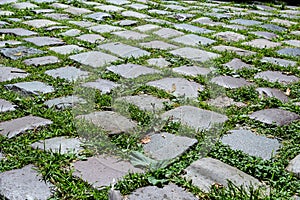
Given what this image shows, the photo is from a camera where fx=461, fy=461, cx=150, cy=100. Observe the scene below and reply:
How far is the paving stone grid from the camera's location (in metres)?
2.32

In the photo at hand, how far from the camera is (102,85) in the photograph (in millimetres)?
3506

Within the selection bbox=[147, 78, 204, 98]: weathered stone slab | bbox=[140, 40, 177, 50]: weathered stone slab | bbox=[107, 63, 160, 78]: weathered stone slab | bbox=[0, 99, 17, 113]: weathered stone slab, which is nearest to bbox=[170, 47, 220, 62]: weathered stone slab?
bbox=[140, 40, 177, 50]: weathered stone slab

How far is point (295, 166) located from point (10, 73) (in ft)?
7.94

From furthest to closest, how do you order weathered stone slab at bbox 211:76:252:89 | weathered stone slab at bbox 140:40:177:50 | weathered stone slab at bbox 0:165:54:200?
1. weathered stone slab at bbox 140:40:177:50
2. weathered stone slab at bbox 211:76:252:89
3. weathered stone slab at bbox 0:165:54:200

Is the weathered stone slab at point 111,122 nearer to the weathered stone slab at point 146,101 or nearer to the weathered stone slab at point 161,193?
the weathered stone slab at point 146,101

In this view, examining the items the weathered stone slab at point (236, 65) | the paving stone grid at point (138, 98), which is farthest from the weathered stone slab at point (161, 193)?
the weathered stone slab at point (236, 65)

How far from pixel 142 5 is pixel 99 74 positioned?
3.48m

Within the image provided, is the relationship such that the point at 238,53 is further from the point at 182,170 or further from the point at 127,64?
the point at 182,170

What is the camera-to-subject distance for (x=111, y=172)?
91.9 inches

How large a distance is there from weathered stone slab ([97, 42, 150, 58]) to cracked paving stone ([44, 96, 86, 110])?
1038 mm

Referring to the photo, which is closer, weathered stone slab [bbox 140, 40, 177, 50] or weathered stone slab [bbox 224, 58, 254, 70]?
weathered stone slab [bbox 224, 58, 254, 70]

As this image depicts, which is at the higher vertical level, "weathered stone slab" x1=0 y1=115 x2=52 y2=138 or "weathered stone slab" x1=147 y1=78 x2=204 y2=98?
"weathered stone slab" x1=147 y1=78 x2=204 y2=98

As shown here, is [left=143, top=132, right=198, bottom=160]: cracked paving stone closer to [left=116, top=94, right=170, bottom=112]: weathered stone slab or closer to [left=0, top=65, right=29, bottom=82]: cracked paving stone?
[left=116, top=94, right=170, bottom=112]: weathered stone slab

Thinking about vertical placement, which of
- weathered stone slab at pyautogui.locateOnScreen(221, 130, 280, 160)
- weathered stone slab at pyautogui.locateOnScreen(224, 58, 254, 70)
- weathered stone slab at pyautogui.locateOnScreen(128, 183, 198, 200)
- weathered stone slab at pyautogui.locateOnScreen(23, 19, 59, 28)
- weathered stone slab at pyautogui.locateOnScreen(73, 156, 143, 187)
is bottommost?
weathered stone slab at pyautogui.locateOnScreen(23, 19, 59, 28)
